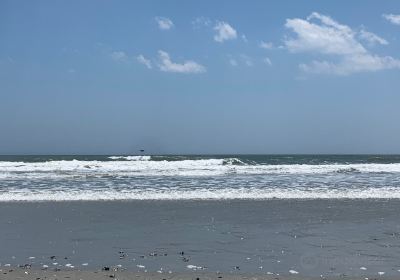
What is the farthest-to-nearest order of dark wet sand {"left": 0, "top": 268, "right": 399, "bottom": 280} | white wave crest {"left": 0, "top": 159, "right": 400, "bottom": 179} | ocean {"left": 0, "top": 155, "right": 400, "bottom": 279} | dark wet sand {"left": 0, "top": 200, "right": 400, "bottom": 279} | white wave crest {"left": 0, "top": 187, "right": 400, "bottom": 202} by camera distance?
1. white wave crest {"left": 0, "top": 159, "right": 400, "bottom": 179}
2. white wave crest {"left": 0, "top": 187, "right": 400, "bottom": 202}
3. ocean {"left": 0, "top": 155, "right": 400, "bottom": 279}
4. dark wet sand {"left": 0, "top": 200, "right": 400, "bottom": 279}
5. dark wet sand {"left": 0, "top": 268, "right": 399, "bottom": 280}

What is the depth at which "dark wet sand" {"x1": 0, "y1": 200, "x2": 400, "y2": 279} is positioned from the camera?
23.7 feet

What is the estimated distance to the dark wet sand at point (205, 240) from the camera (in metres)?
7.23

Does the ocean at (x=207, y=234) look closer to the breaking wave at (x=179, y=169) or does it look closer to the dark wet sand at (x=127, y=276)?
the dark wet sand at (x=127, y=276)

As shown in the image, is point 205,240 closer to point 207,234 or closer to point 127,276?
point 207,234

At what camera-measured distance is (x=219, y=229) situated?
10602 millimetres

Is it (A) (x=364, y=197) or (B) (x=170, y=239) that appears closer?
(B) (x=170, y=239)

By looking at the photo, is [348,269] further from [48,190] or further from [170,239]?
[48,190]

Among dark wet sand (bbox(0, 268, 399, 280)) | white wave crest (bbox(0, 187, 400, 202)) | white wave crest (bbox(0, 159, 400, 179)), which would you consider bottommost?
dark wet sand (bbox(0, 268, 399, 280))

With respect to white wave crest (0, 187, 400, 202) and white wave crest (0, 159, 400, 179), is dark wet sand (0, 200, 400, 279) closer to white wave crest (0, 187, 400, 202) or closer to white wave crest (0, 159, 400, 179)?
white wave crest (0, 187, 400, 202)

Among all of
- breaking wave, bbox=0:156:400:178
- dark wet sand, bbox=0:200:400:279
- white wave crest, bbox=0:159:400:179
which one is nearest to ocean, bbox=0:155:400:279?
dark wet sand, bbox=0:200:400:279

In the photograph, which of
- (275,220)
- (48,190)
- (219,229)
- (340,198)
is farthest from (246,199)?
(48,190)

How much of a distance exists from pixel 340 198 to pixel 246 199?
3.37 m

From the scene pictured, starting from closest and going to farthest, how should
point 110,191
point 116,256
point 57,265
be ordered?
point 57,265 → point 116,256 → point 110,191

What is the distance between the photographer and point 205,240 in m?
9.36
